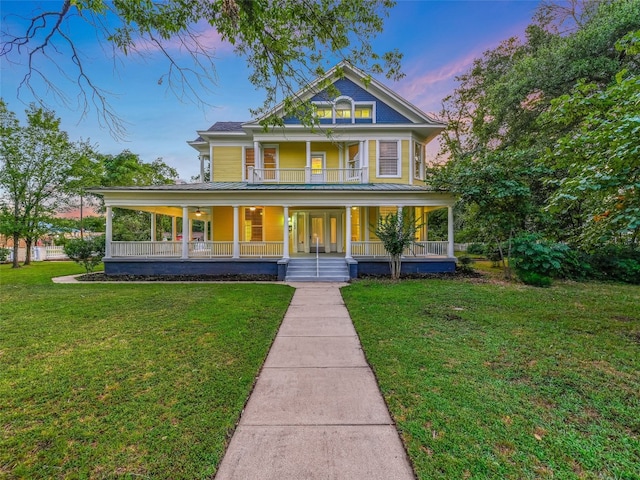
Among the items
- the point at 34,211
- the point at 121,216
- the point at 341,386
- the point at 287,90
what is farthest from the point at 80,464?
the point at 121,216

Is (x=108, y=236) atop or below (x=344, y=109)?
below

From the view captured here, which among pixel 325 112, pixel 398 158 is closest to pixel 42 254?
pixel 325 112

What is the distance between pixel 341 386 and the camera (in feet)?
11.1

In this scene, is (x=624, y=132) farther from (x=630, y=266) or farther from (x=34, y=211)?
(x=34, y=211)

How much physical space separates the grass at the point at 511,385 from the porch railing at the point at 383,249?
548 centimetres

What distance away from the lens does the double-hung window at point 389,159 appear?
47.6 feet

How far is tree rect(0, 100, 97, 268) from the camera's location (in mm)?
16391

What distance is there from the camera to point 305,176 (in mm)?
14297

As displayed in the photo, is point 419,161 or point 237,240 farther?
point 419,161

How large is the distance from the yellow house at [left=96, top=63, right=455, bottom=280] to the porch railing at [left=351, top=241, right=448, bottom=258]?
5cm

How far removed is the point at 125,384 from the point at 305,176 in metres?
12.0

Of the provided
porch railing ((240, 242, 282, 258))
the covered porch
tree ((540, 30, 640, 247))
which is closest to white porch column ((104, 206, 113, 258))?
the covered porch

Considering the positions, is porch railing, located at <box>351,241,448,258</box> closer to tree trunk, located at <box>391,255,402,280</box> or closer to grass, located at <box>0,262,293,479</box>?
tree trunk, located at <box>391,255,402,280</box>

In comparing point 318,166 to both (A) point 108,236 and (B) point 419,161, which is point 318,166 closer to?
(B) point 419,161
